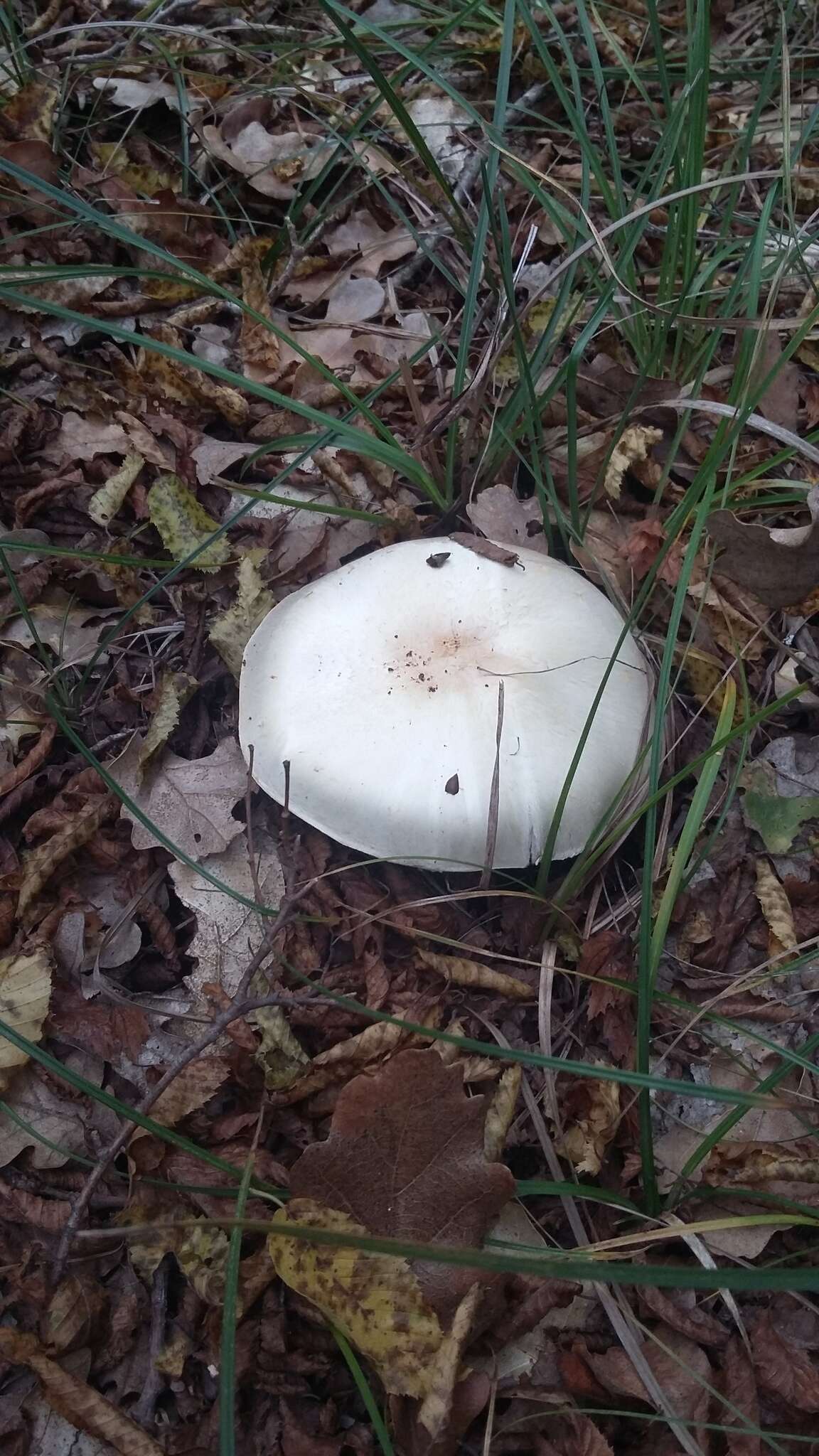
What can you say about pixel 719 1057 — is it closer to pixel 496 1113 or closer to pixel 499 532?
pixel 496 1113

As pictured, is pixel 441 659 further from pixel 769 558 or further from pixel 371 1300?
pixel 371 1300

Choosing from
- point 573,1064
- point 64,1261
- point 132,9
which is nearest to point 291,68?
point 132,9

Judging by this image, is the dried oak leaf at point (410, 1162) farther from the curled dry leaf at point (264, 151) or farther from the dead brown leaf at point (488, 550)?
the curled dry leaf at point (264, 151)

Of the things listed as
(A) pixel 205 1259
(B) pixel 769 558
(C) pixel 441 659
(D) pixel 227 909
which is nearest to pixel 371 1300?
(A) pixel 205 1259

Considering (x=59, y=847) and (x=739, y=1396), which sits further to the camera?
(x=59, y=847)

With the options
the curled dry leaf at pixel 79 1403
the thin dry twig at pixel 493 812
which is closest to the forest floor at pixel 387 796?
the curled dry leaf at pixel 79 1403
